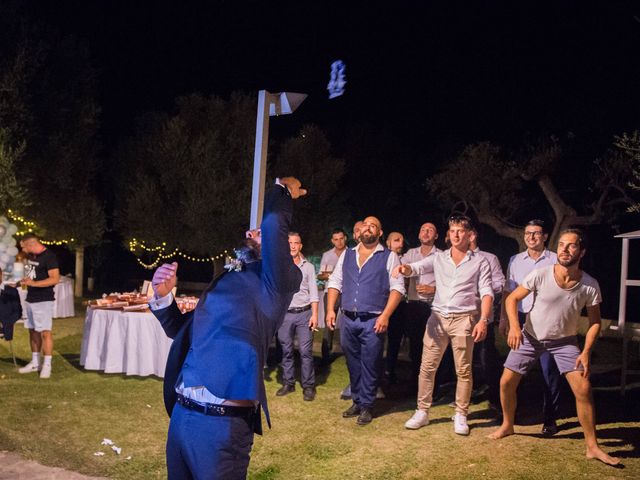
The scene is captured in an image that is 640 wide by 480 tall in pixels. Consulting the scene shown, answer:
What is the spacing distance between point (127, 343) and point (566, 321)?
5.42 meters

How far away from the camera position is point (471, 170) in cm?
1658

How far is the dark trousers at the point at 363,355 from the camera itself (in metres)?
5.90

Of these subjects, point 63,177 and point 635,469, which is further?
point 63,177

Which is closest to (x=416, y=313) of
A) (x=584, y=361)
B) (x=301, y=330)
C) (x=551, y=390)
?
(x=301, y=330)

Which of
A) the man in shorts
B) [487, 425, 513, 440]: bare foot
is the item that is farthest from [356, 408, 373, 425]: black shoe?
the man in shorts

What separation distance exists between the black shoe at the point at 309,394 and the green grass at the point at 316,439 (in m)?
0.13

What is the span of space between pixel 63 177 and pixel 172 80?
294 inches

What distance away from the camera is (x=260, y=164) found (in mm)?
3010

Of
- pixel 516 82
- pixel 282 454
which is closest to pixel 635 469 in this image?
pixel 282 454

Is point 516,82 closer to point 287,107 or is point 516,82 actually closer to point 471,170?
point 471,170

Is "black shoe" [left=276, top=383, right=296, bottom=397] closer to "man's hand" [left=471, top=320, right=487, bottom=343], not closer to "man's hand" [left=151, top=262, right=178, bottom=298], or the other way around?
"man's hand" [left=471, top=320, right=487, bottom=343]

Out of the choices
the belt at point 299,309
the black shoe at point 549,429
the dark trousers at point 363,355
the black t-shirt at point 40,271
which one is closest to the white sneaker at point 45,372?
the black t-shirt at point 40,271

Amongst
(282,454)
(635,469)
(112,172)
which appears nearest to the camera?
(635,469)

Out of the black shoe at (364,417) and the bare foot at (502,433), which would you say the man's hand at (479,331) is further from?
the black shoe at (364,417)
